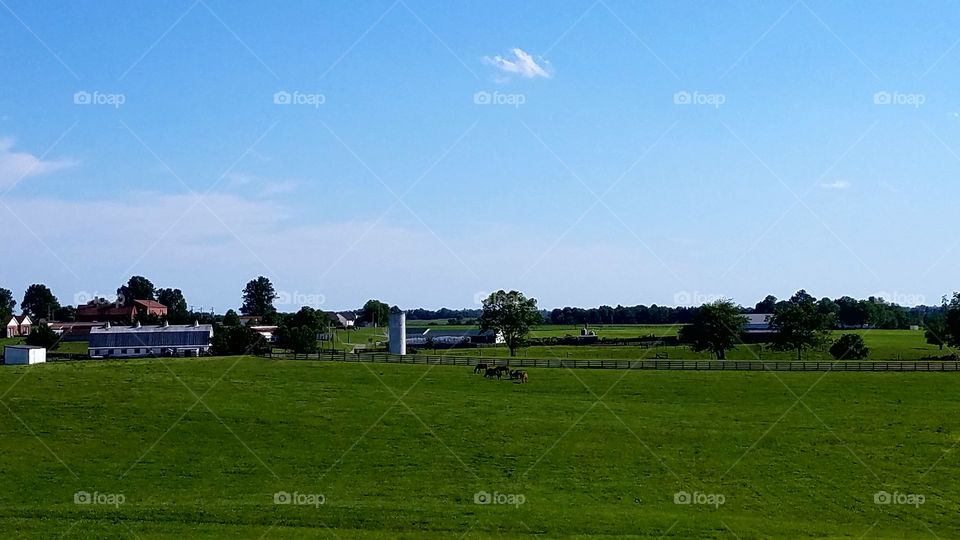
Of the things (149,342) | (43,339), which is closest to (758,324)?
(149,342)

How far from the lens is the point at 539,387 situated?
56781 mm

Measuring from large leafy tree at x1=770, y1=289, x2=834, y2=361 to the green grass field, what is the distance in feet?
104

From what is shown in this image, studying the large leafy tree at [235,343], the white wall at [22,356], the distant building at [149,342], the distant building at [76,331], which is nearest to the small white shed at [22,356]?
the white wall at [22,356]

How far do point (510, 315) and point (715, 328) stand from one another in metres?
23.8

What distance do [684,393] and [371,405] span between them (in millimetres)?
19748

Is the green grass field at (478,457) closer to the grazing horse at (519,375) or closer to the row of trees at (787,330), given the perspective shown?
the grazing horse at (519,375)

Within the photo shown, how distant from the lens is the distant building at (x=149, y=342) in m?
96.2

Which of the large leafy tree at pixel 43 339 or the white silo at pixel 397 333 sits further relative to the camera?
the large leafy tree at pixel 43 339

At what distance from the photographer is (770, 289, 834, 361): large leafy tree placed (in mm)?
90375

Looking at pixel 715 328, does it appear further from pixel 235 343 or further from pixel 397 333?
pixel 235 343

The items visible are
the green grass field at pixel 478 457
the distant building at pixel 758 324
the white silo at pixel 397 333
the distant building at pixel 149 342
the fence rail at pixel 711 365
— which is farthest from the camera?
the distant building at pixel 758 324

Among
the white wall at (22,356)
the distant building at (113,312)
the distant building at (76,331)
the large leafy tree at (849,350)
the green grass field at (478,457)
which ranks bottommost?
the green grass field at (478,457)

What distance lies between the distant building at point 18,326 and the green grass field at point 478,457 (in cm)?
10229

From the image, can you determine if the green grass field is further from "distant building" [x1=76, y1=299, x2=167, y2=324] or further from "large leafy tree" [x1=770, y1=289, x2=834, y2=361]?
"distant building" [x1=76, y1=299, x2=167, y2=324]
